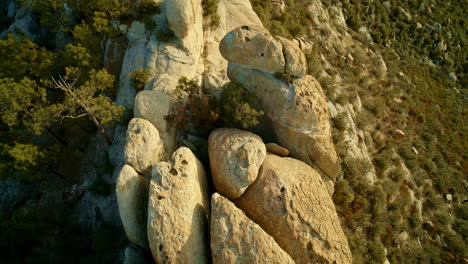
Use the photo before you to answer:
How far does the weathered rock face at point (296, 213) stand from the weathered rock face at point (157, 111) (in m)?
7.21

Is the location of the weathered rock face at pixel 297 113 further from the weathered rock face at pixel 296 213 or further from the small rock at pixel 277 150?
the weathered rock face at pixel 296 213

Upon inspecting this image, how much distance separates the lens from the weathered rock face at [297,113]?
16766 millimetres

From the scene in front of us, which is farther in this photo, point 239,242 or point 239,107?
point 239,107

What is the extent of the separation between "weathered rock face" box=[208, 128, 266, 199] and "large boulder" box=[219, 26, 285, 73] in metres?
5.65

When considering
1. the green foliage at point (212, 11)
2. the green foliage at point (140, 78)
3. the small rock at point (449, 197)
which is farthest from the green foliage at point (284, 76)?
the small rock at point (449, 197)

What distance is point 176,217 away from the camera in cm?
1311

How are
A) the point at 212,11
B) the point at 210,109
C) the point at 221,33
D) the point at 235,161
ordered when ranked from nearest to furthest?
the point at 235,161 → the point at 210,109 → the point at 212,11 → the point at 221,33

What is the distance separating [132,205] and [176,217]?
340cm

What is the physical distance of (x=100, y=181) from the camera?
65.7 feet

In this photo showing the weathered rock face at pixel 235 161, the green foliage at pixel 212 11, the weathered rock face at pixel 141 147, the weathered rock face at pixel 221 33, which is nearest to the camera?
the weathered rock face at pixel 235 161

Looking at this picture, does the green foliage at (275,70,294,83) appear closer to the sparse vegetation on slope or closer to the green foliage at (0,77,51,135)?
the sparse vegetation on slope

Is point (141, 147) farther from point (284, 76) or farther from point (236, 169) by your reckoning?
point (284, 76)

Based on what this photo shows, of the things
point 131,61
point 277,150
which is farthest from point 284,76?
point 131,61

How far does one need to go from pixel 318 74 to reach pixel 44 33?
3695cm
